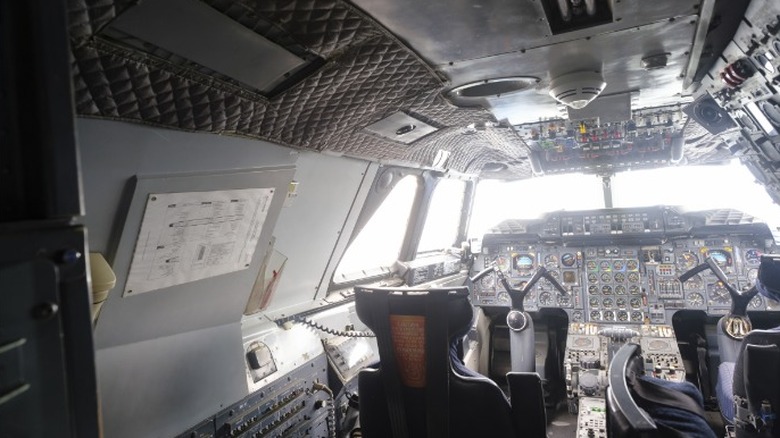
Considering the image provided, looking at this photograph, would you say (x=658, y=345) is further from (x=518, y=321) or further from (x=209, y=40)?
(x=209, y=40)

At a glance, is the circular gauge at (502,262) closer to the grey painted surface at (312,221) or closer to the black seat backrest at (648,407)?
the black seat backrest at (648,407)

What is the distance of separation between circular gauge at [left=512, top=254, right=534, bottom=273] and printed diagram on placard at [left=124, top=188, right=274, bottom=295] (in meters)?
3.92

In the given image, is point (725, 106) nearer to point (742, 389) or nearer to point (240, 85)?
point (742, 389)

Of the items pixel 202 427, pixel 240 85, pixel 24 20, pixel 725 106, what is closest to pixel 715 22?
pixel 725 106

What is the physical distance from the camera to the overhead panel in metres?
1.27

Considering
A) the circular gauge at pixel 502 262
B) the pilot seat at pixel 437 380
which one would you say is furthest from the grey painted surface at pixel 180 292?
the circular gauge at pixel 502 262

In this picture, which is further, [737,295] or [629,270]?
[629,270]

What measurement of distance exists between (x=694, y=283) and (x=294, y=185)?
14.3 feet

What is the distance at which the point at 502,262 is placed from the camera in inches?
223

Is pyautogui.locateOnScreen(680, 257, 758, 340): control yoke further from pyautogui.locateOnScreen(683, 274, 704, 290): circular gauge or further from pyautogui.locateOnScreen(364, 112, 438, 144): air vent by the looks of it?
pyautogui.locateOnScreen(364, 112, 438, 144): air vent

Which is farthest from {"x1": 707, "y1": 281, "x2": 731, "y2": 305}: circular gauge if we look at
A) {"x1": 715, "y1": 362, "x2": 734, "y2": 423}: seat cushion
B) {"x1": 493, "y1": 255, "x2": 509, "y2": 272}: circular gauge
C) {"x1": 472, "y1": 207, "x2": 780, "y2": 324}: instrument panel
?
{"x1": 493, "y1": 255, "x2": 509, "y2": 272}: circular gauge

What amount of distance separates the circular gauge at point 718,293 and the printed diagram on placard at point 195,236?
462 centimetres

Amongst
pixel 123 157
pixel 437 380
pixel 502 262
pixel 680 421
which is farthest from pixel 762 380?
pixel 502 262

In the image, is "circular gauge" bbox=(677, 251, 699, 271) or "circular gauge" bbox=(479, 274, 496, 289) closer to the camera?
"circular gauge" bbox=(677, 251, 699, 271)
